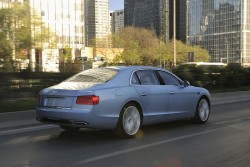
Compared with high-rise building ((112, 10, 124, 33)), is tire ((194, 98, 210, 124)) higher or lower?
lower

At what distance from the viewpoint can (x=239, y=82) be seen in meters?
26.8

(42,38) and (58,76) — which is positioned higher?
(42,38)

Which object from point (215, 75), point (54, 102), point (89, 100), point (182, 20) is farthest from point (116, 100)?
point (182, 20)

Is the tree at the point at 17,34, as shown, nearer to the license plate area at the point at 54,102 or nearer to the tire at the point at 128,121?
the license plate area at the point at 54,102

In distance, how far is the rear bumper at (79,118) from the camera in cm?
899

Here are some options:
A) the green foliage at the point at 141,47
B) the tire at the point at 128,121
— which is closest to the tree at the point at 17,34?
the tire at the point at 128,121

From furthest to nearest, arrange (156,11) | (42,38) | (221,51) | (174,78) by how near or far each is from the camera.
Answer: (221,51)
(156,11)
(42,38)
(174,78)

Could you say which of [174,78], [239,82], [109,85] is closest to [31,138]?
[109,85]

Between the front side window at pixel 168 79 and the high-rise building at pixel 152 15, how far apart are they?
81.2 meters

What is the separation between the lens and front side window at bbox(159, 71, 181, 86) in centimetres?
1105

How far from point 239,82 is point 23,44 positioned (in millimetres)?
12604

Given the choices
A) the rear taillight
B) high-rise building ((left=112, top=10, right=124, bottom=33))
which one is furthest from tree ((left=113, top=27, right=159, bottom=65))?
the rear taillight

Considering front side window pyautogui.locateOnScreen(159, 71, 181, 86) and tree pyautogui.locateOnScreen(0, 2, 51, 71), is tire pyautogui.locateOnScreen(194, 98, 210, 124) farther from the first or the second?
tree pyautogui.locateOnScreen(0, 2, 51, 71)

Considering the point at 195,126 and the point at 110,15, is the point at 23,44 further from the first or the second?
the point at 110,15
